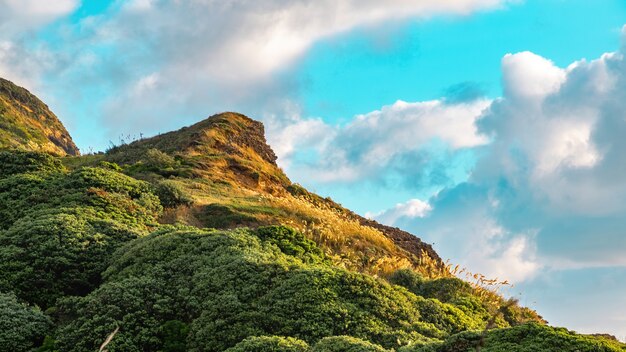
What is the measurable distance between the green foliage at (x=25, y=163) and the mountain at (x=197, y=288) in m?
1.37

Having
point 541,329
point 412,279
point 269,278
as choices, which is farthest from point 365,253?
point 541,329

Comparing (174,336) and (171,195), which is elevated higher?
(171,195)

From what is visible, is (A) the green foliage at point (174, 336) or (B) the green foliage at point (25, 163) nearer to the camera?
(A) the green foliage at point (174, 336)

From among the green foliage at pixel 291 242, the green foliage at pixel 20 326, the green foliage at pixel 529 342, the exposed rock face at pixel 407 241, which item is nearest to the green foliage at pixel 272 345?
the green foliage at pixel 529 342

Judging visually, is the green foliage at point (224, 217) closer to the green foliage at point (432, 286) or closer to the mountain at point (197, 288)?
the mountain at point (197, 288)

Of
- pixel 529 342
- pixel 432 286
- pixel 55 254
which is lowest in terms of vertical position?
pixel 529 342

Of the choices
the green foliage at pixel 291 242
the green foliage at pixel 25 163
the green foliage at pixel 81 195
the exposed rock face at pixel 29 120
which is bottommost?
the green foliage at pixel 291 242

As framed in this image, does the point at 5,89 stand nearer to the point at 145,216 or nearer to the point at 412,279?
the point at 145,216

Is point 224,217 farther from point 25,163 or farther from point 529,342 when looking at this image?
point 529,342

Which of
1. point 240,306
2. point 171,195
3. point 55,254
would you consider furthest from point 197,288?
point 171,195

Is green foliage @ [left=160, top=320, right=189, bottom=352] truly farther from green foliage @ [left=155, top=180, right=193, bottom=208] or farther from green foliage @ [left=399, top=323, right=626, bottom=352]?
green foliage @ [left=155, top=180, right=193, bottom=208]

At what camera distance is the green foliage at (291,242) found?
1778 cm

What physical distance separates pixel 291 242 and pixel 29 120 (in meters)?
78.5

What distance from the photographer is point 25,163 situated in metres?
28.1
